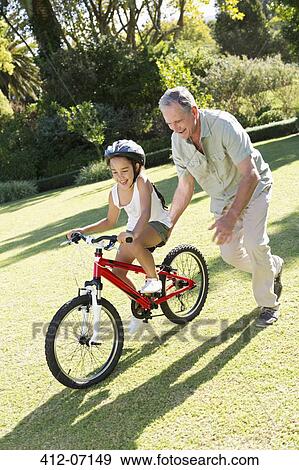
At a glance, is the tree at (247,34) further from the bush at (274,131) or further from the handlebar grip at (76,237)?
the handlebar grip at (76,237)

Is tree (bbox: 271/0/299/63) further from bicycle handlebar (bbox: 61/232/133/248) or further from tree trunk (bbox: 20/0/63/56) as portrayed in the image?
bicycle handlebar (bbox: 61/232/133/248)

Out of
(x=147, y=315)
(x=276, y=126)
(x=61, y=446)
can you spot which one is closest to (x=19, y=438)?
(x=61, y=446)

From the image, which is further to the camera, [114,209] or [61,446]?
[114,209]

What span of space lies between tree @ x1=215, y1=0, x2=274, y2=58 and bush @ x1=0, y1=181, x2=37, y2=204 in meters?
33.8

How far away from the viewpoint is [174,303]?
4590mm

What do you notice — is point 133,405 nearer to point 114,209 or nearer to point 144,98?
point 114,209

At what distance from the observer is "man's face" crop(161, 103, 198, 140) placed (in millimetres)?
3512

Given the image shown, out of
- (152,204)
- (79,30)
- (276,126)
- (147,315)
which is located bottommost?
(276,126)

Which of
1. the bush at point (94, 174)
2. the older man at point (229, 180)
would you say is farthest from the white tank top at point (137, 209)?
the bush at point (94, 174)

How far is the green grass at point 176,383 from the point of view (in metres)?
3.08

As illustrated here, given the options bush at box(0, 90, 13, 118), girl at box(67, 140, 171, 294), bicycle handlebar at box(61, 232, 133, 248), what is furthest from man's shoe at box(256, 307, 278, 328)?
bush at box(0, 90, 13, 118)

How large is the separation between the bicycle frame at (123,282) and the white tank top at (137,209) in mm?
326
